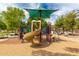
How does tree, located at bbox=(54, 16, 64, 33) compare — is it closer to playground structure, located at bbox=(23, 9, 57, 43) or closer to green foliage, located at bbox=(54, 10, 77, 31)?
green foliage, located at bbox=(54, 10, 77, 31)

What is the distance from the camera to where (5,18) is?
2820 mm

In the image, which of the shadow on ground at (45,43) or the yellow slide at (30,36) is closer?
the yellow slide at (30,36)

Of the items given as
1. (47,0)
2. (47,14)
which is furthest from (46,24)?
(47,0)

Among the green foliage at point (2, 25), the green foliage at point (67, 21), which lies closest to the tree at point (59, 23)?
the green foliage at point (67, 21)

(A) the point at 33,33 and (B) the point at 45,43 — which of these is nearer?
(A) the point at 33,33

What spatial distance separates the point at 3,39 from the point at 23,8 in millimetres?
521

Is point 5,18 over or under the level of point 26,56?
over

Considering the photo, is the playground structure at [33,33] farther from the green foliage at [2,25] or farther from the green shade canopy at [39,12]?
the green foliage at [2,25]

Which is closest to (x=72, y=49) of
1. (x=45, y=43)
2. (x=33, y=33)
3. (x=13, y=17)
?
(x=45, y=43)

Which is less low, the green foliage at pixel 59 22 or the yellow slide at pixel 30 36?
the green foliage at pixel 59 22

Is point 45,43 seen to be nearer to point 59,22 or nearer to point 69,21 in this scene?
point 59,22

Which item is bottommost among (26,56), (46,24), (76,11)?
(26,56)

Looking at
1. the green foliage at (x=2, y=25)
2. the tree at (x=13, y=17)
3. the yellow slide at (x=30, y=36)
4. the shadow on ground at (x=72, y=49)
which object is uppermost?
the tree at (x=13, y=17)

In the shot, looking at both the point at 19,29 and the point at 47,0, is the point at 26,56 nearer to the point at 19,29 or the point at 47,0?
the point at 19,29
